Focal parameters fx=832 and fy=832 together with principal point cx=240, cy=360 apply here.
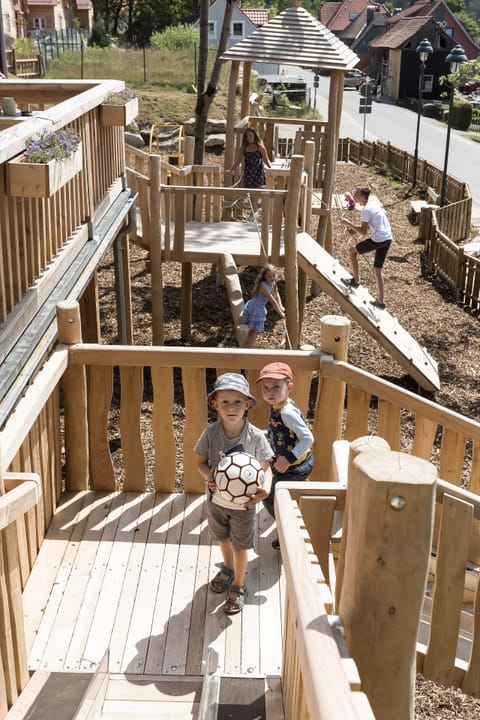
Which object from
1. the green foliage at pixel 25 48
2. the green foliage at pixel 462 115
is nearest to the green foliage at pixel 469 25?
the green foliage at pixel 462 115

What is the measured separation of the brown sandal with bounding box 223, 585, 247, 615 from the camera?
4324 mm

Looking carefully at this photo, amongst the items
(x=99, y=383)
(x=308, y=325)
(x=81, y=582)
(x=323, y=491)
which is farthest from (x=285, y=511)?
(x=308, y=325)

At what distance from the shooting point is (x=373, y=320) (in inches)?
391

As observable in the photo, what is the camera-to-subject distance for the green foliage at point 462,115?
152 feet

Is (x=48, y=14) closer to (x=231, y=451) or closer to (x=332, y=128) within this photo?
(x=332, y=128)

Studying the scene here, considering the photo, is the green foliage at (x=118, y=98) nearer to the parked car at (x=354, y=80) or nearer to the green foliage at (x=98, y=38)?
the green foliage at (x=98, y=38)

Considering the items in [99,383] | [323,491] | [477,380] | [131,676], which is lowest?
[477,380]

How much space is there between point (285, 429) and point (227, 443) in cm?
54

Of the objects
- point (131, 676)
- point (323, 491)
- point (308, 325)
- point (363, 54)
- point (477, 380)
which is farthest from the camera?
point (363, 54)

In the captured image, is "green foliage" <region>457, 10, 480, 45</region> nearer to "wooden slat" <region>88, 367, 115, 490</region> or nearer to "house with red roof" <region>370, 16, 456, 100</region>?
"house with red roof" <region>370, 16, 456, 100</region>

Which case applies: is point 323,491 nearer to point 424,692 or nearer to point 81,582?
point 81,582

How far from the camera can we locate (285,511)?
2934 mm

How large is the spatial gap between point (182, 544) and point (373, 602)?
2.72 metres

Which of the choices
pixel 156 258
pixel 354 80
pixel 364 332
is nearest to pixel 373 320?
pixel 364 332
